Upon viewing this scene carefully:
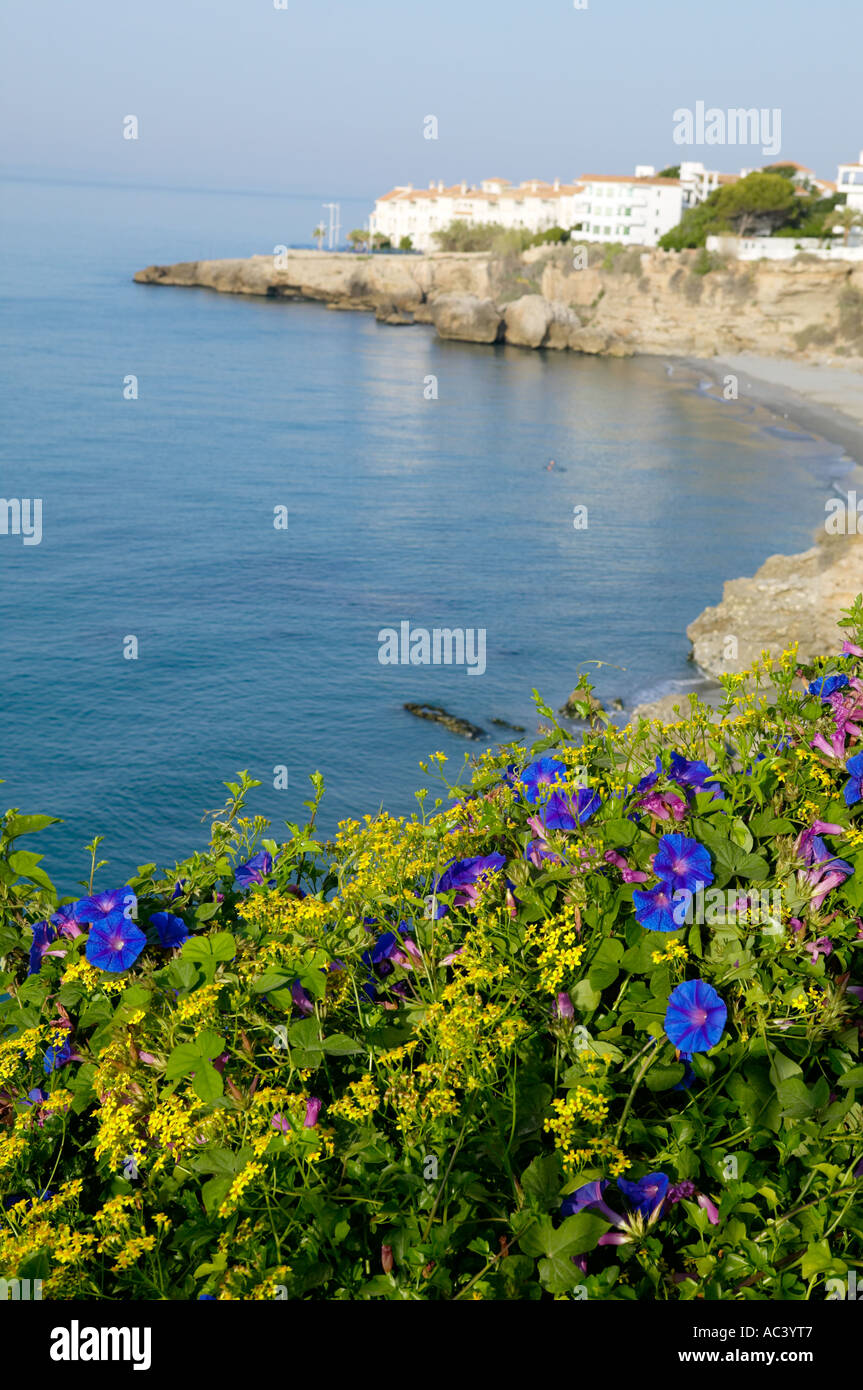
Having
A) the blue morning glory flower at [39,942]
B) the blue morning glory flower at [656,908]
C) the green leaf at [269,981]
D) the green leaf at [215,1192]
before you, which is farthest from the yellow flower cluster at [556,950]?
the blue morning glory flower at [39,942]

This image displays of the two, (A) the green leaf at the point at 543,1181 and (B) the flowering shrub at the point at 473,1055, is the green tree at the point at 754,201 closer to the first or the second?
(B) the flowering shrub at the point at 473,1055

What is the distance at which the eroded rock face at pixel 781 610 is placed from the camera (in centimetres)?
2648

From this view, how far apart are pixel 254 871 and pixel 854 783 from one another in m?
1.85

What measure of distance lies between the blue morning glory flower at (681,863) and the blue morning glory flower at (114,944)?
4.65 ft

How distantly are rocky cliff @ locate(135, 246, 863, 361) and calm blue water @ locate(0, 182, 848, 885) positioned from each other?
34.9 feet

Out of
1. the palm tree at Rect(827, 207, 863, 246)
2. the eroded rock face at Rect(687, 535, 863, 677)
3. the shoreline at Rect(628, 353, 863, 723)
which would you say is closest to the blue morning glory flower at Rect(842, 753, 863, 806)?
the shoreline at Rect(628, 353, 863, 723)

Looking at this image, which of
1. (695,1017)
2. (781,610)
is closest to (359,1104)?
(695,1017)

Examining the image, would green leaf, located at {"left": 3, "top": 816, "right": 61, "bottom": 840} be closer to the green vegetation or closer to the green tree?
the green vegetation

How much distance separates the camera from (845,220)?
10081cm

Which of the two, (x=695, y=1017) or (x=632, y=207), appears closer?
(x=695, y=1017)

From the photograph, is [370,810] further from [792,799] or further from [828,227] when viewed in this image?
[828,227]

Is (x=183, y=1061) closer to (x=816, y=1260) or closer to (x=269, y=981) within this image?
(x=269, y=981)

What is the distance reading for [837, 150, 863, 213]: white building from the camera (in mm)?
117375

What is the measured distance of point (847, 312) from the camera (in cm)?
8656
